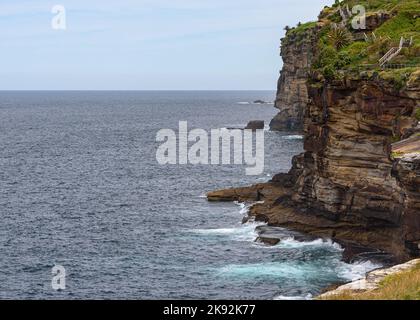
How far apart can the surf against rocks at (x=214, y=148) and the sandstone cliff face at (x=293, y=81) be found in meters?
8.74

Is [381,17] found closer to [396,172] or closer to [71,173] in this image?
[396,172]

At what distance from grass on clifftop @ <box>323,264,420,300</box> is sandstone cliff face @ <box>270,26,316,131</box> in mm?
115775

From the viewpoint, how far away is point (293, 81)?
157m

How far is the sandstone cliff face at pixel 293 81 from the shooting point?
14738 cm

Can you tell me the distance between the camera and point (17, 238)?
6812 centimetres

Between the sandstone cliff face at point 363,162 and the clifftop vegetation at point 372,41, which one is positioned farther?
the clifftop vegetation at point 372,41

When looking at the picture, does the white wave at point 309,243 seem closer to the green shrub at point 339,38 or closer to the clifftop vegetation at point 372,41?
the clifftop vegetation at point 372,41

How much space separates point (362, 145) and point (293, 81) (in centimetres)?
9836

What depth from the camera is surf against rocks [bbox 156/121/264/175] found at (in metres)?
128

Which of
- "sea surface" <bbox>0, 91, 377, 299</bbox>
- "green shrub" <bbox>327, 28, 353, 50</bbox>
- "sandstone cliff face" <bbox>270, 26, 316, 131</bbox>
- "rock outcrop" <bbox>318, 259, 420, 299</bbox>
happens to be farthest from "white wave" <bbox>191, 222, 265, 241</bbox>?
"sandstone cliff face" <bbox>270, 26, 316, 131</bbox>

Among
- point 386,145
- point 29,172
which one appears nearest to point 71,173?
point 29,172

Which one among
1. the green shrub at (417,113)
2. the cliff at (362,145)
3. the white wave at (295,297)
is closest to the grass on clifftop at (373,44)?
the cliff at (362,145)

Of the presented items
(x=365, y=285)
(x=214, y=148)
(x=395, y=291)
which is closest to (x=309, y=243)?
(x=365, y=285)

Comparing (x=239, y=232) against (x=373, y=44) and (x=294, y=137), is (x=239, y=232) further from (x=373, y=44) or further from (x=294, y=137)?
(x=294, y=137)
